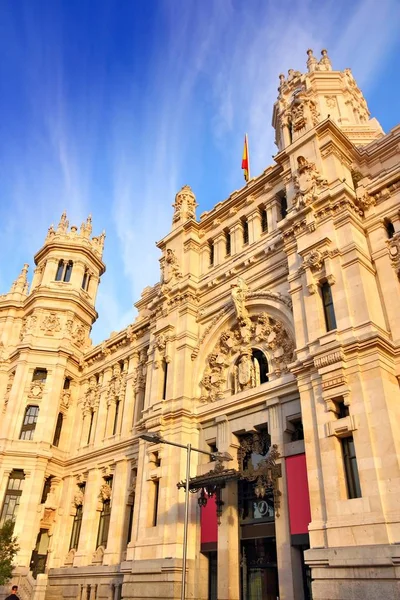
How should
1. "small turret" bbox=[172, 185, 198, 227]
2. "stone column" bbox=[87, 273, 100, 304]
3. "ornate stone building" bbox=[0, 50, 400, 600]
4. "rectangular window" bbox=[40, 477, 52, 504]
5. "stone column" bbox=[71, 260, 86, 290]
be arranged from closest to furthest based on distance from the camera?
"ornate stone building" bbox=[0, 50, 400, 600], "small turret" bbox=[172, 185, 198, 227], "rectangular window" bbox=[40, 477, 52, 504], "stone column" bbox=[71, 260, 86, 290], "stone column" bbox=[87, 273, 100, 304]

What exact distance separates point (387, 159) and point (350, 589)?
2046 cm

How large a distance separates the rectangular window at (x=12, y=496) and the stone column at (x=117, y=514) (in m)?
7.98

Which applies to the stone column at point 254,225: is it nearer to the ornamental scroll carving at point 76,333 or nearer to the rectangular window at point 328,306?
the rectangular window at point 328,306

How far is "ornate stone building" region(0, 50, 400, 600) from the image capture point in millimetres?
18234

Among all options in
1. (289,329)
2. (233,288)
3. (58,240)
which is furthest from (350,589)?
(58,240)

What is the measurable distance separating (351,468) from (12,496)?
2634 centimetres

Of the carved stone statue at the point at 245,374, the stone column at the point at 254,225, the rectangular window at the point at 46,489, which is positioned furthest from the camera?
the rectangular window at the point at 46,489

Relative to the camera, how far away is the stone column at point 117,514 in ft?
97.1

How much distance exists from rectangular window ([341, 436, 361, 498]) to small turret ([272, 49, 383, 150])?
21.3m

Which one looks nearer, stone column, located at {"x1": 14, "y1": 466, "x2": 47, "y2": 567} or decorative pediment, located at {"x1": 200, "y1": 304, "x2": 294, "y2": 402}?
decorative pediment, located at {"x1": 200, "y1": 304, "x2": 294, "y2": 402}

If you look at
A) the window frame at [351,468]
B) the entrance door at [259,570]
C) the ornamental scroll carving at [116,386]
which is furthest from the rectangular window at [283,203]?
the entrance door at [259,570]

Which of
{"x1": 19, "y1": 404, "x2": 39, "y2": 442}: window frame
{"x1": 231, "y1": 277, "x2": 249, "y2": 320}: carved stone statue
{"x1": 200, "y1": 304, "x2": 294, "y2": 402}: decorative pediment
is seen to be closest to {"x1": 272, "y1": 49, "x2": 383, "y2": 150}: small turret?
{"x1": 231, "y1": 277, "x2": 249, "y2": 320}: carved stone statue

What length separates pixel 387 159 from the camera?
87.4ft

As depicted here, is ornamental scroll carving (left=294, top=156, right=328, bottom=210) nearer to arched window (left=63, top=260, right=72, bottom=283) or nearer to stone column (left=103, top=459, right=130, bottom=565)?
stone column (left=103, top=459, right=130, bottom=565)
